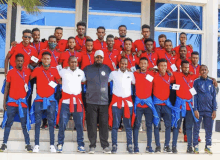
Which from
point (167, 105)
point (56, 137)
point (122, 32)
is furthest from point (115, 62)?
point (56, 137)

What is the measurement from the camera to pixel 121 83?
233 inches

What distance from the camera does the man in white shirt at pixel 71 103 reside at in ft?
18.6

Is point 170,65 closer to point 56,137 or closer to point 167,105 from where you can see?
point 167,105

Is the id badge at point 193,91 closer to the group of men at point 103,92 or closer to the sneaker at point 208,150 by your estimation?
the group of men at point 103,92

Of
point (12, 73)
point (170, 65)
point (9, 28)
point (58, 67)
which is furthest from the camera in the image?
point (9, 28)

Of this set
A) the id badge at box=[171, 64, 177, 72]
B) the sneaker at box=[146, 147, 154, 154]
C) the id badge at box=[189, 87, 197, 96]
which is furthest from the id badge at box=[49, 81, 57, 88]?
the id badge at box=[189, 87, 197, 96]

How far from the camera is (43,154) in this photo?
5434 millimetres

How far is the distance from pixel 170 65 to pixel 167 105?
3.69ft

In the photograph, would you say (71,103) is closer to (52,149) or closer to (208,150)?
(52,149)

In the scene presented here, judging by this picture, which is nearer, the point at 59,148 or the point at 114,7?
the point at 59,148

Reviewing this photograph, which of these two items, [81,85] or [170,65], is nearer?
[81,85]

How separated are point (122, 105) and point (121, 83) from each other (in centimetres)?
42

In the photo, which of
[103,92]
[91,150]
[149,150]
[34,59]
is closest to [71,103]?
[103,92]

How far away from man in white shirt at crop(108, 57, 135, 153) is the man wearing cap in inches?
5.2
